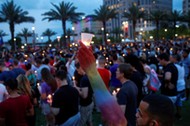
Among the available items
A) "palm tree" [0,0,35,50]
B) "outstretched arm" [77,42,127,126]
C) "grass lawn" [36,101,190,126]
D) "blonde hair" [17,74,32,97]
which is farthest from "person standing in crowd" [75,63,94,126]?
"palm tree" [0,0,35,50]

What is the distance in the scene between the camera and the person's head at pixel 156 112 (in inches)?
88.3

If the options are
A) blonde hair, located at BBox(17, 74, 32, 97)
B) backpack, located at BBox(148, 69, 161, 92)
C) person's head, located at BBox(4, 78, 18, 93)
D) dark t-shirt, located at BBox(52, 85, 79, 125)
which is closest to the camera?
person's head, located at BBox(4, 78, 18, 93)

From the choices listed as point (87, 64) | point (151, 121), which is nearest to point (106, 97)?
point (87, 64)

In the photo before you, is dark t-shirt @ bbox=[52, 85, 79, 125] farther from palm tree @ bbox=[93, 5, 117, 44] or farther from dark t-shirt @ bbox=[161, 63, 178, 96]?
palm tree @ bbox=[93, 5, 117, 44]

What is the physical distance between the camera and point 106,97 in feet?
6.69

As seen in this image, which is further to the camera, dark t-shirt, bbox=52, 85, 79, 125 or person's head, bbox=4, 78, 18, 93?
dark t-shirt, bbox=52, 85, 79, 125

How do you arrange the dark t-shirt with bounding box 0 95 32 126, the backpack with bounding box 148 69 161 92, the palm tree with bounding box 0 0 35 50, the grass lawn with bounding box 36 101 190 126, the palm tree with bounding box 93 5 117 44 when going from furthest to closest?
the palm tree with bounding box 93 5 117 44 < the palm tree with bounding box 0 0 35 50 < the grass lawn with bounding box 36 101 190 126 < the backpack with bounding box 148 69 161 92 < the dark t-shirt with bounding box 0 95 32 126

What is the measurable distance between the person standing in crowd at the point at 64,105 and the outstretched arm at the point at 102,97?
2.84 m

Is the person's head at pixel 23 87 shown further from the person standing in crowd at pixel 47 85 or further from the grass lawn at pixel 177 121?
the grass lawn at pixel 177 121

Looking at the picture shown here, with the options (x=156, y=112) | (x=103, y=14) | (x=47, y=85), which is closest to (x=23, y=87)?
(x=47, y=85)

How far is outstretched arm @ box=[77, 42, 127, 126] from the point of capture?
2.01 metres

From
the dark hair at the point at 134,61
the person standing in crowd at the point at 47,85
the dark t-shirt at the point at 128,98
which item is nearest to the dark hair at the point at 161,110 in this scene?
the dark t-shirt at the point at 128,98

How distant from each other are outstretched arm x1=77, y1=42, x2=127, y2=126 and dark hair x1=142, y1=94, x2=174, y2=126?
1.02 feet

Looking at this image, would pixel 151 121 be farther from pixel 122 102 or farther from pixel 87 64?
pixel 122 102
